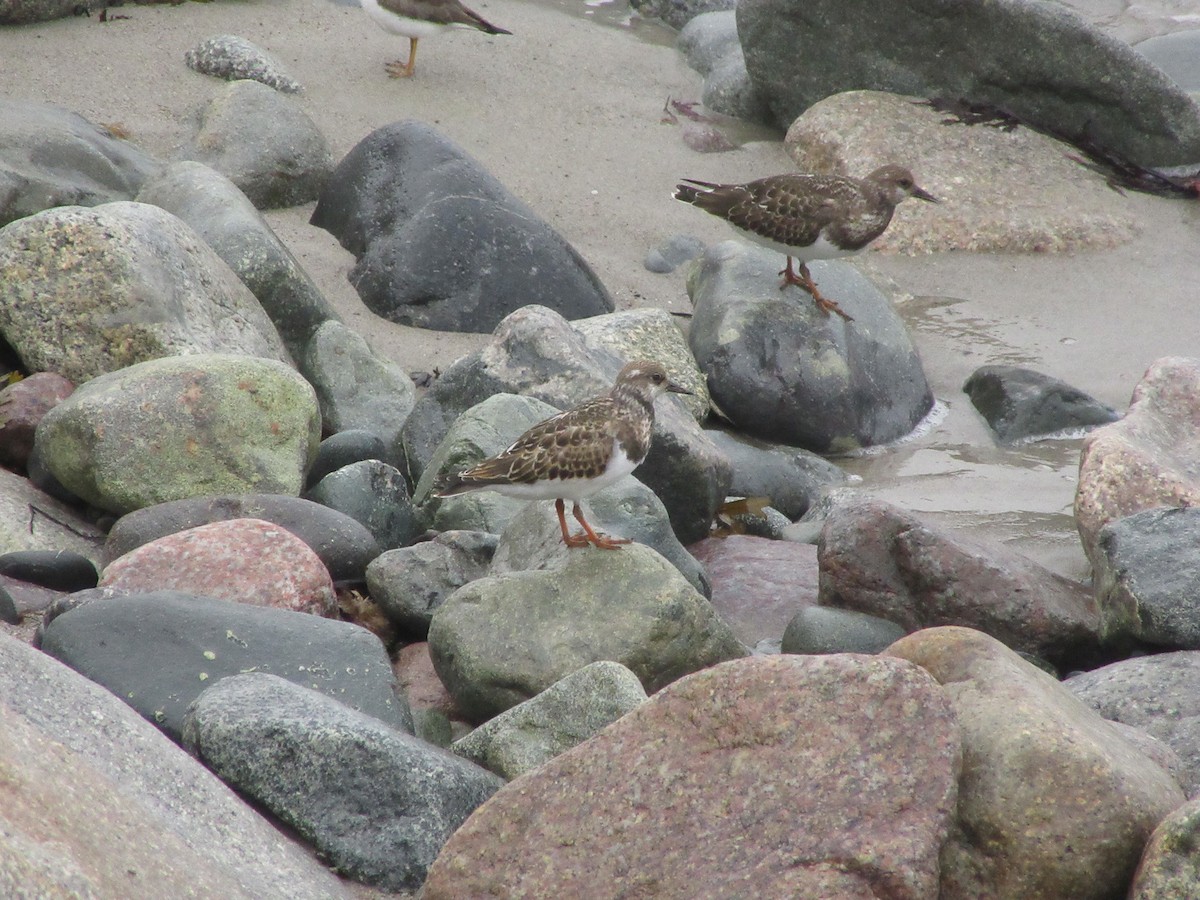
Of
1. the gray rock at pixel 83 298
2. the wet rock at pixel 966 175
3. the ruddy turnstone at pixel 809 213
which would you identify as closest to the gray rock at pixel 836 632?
the ruddy turnstone at pixel 809 213

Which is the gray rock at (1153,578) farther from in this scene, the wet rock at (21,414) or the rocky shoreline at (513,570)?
the wet rock at (21,414)

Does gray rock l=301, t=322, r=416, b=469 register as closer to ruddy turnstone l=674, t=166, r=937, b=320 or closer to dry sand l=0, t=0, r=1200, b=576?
dry sand l=0, t=0, r=1200, b=576

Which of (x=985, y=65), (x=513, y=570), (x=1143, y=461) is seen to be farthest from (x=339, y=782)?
(x=985, y=65)

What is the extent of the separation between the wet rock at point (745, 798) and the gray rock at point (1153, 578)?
6.68 ft

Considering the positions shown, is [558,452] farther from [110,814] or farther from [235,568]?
[110,814]

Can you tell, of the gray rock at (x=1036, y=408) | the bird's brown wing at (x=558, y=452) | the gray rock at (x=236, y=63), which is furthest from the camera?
the gray rock at (x=236, y=63)

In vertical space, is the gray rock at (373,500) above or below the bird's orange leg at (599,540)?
below

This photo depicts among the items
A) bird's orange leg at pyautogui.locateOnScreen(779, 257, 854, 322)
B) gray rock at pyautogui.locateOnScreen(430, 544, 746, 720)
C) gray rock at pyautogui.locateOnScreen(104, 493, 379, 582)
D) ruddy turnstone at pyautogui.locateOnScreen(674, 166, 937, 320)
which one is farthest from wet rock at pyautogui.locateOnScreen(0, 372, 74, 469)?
bird's orange leg at pyautogui.locateOnScreen(779, 257, 854, 322)

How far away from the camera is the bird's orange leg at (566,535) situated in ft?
15.1

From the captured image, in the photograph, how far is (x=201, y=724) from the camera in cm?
346

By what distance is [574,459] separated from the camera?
442 cm

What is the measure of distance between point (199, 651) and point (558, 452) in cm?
127

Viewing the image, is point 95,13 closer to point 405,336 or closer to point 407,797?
point 405,336

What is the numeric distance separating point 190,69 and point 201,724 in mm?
6729
